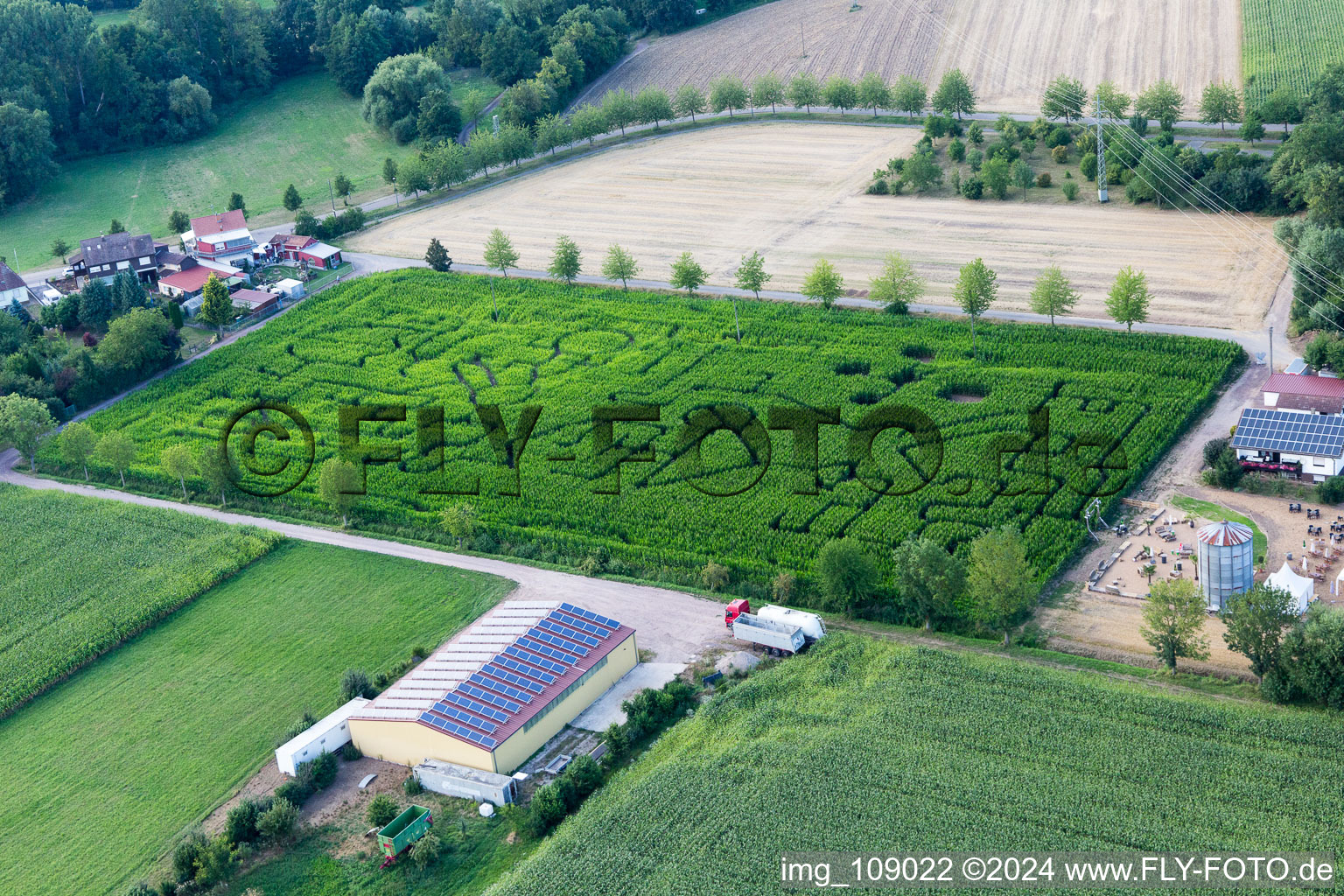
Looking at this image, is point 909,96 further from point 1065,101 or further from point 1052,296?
point 1052,296

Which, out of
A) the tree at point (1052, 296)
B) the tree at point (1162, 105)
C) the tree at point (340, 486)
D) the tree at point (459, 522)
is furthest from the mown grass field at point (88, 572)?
the tree at point (1162, 105)

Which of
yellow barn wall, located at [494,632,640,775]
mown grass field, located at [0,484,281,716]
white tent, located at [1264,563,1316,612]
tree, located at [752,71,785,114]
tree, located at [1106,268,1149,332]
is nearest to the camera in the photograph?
yellow barn wall, located at [494,632,640,775]

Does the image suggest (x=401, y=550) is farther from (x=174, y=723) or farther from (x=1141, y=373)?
(x=1141, y=373)

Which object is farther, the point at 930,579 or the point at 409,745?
the point at 930,579

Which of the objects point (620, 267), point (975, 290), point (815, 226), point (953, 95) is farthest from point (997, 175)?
point (620, 267)

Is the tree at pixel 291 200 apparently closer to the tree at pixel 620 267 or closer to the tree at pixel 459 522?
the tree at pixel 620 267

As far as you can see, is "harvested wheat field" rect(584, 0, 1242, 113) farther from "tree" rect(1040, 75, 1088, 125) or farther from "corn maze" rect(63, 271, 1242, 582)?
"corn maze" rect(63, 271, 1242, 582)

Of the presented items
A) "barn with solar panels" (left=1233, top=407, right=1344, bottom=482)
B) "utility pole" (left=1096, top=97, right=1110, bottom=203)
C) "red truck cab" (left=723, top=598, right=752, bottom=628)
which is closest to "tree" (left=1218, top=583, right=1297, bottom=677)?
"barn with solar panels" (left=1233, top=407, right=1344, bottom=482)
